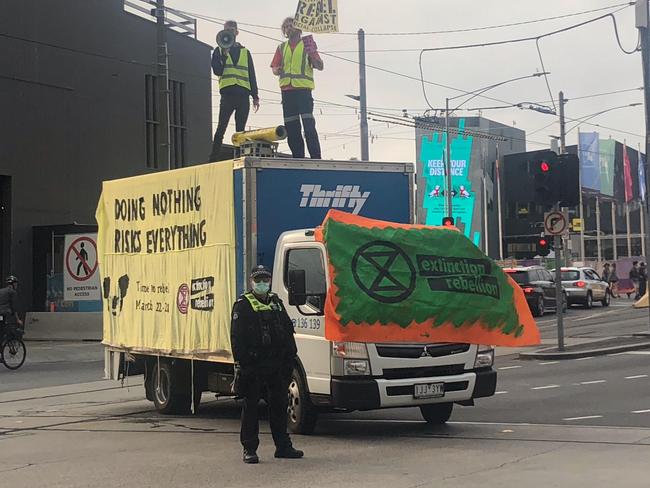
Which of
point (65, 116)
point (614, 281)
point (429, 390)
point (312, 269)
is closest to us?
point (429, 390)

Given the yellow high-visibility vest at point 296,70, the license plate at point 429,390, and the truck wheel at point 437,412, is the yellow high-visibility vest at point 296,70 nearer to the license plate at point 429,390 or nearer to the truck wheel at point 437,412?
the truck wheel at point 437,412

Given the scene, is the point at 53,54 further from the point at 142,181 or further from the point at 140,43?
the point at 142,181

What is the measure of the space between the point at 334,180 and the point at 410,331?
2436 mm

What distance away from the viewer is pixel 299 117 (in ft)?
66.1

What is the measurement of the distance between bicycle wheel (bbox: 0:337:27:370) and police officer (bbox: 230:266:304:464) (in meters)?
13.1

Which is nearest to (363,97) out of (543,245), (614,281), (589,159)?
(543,245)

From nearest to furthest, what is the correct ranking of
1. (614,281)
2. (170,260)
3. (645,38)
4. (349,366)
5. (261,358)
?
(261,358)
(349,366)
(170,260)
(645,38)
(614,281)

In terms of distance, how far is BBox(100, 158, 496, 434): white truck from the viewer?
1093 cm

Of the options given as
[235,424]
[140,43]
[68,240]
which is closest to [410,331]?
[235,424]

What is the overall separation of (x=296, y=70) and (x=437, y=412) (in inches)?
384

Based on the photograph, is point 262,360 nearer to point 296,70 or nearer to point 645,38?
point 296,70

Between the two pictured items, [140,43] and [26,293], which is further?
[140,43]

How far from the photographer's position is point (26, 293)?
1268 inches

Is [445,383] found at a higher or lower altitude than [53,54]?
lower
